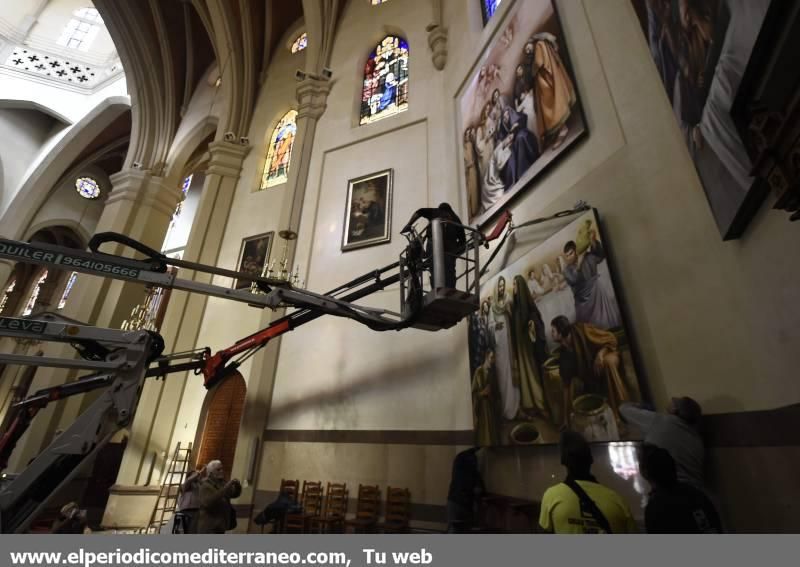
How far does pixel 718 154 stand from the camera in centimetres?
262

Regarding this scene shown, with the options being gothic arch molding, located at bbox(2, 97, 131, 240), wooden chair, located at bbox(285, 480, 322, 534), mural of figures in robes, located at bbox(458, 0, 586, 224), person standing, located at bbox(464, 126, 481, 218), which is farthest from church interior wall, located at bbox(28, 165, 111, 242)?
mural of figures in robes, located at bbox(458, 0, 586, 224)

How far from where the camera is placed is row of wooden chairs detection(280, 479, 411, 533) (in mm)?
5867

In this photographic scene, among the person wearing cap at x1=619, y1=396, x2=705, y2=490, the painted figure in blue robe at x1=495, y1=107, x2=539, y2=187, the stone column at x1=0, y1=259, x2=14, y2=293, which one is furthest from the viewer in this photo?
the stone column at x1=0, y1=259, x2=14, y2=293

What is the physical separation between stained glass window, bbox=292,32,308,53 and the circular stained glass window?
49.8ft

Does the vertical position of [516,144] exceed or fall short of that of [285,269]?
it exceeds it

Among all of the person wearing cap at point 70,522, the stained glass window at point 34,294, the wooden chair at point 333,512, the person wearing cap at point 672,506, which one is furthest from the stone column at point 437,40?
the stained glass window at point 34,294

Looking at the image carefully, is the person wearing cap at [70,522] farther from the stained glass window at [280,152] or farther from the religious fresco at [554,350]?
the stained glass window at [280,152]

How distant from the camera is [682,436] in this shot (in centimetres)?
277

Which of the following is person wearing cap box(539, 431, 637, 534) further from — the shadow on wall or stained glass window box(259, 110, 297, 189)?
stained glass window box(259, 110, 297, 189)

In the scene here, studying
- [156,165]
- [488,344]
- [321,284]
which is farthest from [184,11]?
[488,344]

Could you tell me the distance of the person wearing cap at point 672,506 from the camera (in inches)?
68.7

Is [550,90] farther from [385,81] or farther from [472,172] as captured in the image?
[385,81]

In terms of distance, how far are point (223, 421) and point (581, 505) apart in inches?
358

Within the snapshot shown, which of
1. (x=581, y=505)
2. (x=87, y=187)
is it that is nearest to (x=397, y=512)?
(x=581, y=505)
